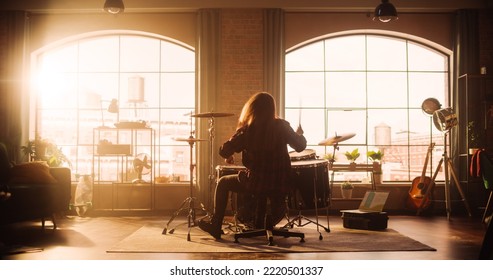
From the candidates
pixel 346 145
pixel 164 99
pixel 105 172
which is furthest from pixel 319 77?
pixel 105 172

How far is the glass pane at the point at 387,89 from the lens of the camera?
7.66 meters

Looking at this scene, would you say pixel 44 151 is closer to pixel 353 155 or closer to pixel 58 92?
pixel 58 92

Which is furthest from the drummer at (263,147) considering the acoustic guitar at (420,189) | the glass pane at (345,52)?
the glass pane at (345,52)

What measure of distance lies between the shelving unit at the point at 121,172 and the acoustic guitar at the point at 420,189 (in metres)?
3.55

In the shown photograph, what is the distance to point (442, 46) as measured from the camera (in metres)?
7.50

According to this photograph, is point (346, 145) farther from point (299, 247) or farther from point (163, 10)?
point (299, 247)

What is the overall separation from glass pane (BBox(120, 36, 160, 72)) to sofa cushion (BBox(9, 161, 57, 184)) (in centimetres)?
283

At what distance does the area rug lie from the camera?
3.88 meters

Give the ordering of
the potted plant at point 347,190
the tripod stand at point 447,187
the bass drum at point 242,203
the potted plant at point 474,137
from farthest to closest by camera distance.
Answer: the potted plant at point 347,190 < the potted plant at point 474,137 < the tripod stand at point 447,187 < the bass drum at point 242,203

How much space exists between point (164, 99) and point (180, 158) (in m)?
0.91

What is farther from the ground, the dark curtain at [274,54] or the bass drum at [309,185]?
the dark curtain at [274,54]

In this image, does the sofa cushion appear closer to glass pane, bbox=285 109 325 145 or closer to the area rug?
the area rug

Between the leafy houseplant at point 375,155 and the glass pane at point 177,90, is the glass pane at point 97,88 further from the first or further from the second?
the leafy houseplant at point 375,155

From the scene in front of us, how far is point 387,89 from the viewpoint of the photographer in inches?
303
